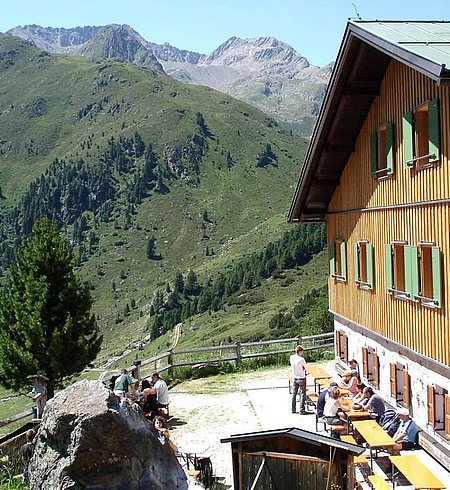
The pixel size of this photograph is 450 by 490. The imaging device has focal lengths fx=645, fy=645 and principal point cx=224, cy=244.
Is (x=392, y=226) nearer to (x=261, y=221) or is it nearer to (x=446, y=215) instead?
(x=446, y=215)

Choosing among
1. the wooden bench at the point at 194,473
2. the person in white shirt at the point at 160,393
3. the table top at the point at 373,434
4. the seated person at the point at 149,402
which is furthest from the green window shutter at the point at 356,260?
the wooden bench at the point at 194,473

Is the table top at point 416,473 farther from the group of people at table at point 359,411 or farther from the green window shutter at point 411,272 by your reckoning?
the green window shutter at point 411,272

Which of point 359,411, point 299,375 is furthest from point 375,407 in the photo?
point 299,375

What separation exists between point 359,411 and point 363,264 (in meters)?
4.84

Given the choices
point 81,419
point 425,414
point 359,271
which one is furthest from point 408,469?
point 359,271

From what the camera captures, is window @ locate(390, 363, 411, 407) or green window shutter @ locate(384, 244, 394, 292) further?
green window shutter @ locate(384, 244, 394, 292)

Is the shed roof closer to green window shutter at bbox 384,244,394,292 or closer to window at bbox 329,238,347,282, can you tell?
green window shutter at bbox 384,244,394,292

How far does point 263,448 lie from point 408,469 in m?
3.56

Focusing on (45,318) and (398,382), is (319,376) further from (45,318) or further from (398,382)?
(45,318)

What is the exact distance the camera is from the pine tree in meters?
23.3

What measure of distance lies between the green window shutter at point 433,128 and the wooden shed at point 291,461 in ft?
22.0

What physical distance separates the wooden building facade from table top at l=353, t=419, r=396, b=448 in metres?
1.18

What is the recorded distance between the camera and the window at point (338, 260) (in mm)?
20484

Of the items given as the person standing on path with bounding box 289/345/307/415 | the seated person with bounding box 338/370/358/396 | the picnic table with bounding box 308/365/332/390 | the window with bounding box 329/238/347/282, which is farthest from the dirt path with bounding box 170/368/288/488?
the window with bounding box 329/238/347/282
